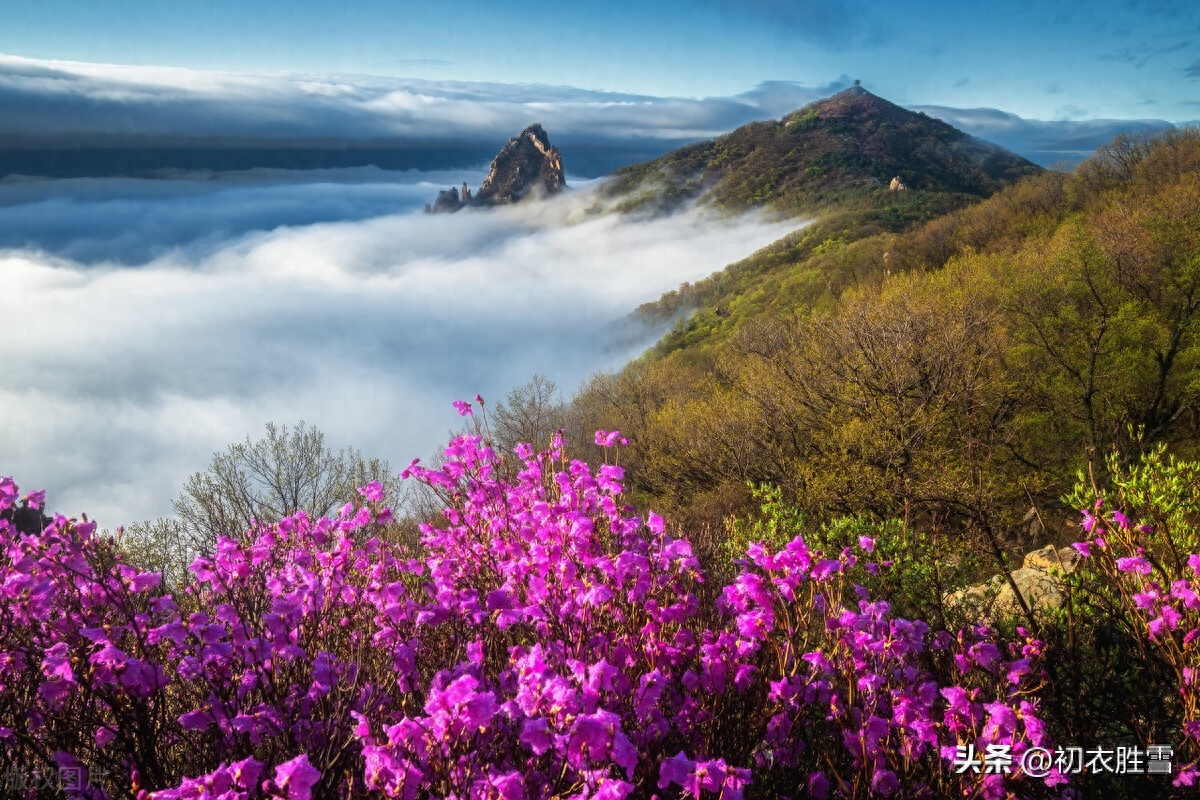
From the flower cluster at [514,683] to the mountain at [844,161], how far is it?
125m

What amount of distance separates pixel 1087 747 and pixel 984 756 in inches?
49.3

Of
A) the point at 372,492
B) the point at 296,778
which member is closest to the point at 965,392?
the point at 372,492

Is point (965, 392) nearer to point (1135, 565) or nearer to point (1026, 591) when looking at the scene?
point (1026, 591)

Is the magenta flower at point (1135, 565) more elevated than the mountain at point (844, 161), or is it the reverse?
the mountain at point (844, 161)

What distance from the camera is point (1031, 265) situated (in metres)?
24.8

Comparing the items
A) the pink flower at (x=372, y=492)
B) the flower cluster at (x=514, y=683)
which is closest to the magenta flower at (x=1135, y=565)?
the flower cluster at (x=514, y=683)

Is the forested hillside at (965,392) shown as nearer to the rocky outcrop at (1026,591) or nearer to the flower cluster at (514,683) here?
the rocky outcrop at (1026,591)

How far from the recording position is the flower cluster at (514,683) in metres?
2.45

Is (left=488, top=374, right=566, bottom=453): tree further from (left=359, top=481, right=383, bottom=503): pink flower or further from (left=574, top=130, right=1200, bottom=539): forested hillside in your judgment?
(left=359, top=481, right=383, bottom=503): pink flower

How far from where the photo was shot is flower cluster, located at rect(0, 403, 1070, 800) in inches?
96.5

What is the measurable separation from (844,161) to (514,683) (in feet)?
544

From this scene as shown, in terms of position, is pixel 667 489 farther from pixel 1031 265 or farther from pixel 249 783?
pixel 249 783

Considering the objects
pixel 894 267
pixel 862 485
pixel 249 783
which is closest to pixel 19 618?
pixel 249 783

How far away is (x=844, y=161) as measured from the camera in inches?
5955
